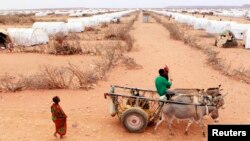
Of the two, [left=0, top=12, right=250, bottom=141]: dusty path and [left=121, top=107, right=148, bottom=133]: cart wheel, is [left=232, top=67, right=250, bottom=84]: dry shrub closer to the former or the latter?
[left=0, top=12, right=250, bottom=141]: dusty path

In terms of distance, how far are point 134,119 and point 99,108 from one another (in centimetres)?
219

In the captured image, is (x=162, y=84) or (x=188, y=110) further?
(x=162, y=84)

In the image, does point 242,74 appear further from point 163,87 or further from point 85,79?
point 163,87

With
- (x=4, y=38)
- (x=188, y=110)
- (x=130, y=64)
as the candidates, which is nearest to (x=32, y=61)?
(x=130, y=64)

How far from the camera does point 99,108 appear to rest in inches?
369

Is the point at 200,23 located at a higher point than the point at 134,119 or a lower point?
higher

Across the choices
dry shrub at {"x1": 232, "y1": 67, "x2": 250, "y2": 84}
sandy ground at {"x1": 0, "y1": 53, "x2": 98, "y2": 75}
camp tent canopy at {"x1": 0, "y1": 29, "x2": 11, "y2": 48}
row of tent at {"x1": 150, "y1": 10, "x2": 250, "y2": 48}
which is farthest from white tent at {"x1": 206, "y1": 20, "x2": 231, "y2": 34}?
camp tent canopy at {"x1": 0, "y1": 29, "x2": 11, "y2": 48}

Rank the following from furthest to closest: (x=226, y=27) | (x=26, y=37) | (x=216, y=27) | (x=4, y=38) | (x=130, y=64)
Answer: (x=216, y=27)
(x=226, y=27)
(x=26, y=37)
(x=4, y=38)
(x=130, y=64)

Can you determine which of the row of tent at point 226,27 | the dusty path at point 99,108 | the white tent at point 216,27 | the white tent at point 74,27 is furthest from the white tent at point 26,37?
the white tent at point 216,27

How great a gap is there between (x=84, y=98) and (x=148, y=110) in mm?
3223

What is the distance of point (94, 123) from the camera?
816 centimetres

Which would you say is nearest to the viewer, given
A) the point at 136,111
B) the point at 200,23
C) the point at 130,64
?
the point at 136,111

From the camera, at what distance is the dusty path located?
24.4ft

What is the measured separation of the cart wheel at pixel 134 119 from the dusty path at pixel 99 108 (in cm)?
17
